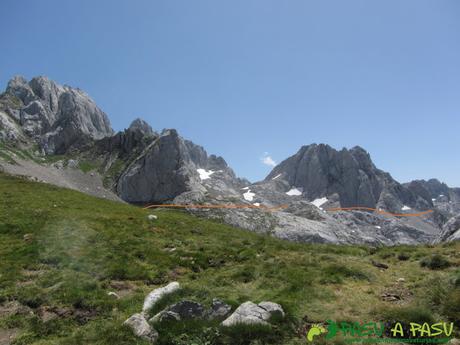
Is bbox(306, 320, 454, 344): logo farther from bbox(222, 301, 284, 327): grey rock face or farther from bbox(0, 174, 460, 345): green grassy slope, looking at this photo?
bbox(222, 301, 284, 327): grey rock face

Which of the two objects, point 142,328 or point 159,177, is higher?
point 159,177

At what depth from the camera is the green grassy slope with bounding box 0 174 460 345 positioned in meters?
10.6

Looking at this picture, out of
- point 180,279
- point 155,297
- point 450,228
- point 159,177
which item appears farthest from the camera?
point 159,177

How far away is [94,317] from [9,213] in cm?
1951

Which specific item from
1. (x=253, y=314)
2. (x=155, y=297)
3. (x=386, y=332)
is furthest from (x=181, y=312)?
(x=386, y=332)

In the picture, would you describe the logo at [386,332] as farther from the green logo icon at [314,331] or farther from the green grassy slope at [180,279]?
the green grassy slope at [180,279]

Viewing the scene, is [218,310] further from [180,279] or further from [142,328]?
[180,279]

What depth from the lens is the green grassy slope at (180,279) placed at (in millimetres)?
10604

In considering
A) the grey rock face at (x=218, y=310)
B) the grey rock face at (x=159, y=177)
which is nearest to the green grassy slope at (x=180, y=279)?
the grey rock face at (x=218, y=310)

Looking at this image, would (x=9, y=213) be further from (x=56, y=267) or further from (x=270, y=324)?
(x=270, y=324)

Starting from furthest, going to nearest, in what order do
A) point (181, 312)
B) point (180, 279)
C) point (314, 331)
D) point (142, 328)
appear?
point (180, 279) → point (181, 312) → point (142, 328) → point (314, 331)

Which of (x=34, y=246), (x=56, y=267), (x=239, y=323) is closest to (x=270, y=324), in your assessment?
(x=239, y=323)

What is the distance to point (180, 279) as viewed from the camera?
1700 cm

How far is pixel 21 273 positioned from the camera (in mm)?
16578
